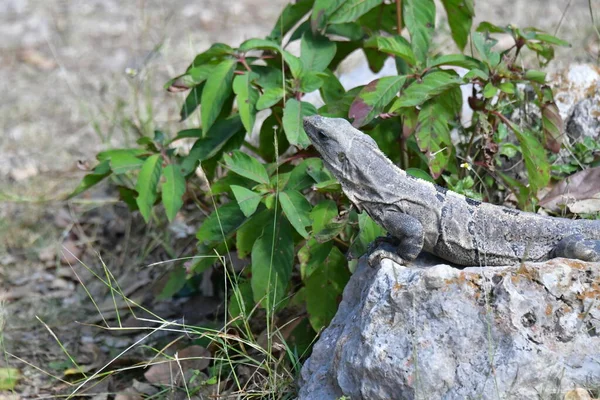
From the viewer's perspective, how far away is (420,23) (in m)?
4.67

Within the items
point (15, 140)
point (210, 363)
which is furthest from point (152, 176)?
point (15, 140)

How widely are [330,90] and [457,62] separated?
0.83 meters

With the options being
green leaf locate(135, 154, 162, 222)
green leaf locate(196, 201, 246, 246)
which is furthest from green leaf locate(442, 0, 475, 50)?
green leaf locate(135, 154, 162, 222)

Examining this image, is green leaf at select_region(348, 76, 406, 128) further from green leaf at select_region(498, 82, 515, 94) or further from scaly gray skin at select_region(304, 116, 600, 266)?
green leaf at select_region(498, 82, 515, 94)

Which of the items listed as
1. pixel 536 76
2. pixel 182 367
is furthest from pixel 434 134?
pixel 182 367

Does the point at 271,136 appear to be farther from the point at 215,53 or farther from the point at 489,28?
the point at 489,28

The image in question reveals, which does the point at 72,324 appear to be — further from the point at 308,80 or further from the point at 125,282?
the point at 308,80

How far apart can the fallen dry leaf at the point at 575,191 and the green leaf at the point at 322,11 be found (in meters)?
1.70

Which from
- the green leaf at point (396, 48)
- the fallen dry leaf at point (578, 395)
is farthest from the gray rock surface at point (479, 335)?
the green leaf at point (396, 48)

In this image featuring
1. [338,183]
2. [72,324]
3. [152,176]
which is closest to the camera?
[338,183]

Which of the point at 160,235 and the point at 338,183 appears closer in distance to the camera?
the point at 338,183

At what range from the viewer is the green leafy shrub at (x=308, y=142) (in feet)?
14.1

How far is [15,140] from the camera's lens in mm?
8766

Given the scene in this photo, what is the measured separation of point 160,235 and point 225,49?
2.13 meters
